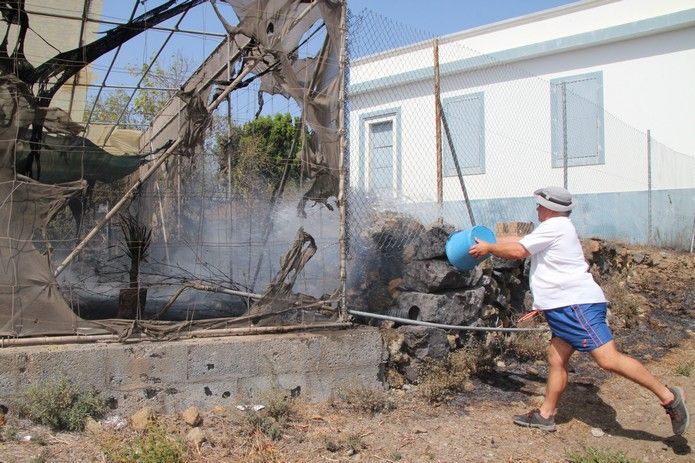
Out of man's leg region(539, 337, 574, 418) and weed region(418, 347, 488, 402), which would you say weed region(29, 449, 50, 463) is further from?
man's leg region(539, 337, 574, 418)

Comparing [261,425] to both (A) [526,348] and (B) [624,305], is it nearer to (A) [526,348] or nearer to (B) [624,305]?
(A) [526,348]

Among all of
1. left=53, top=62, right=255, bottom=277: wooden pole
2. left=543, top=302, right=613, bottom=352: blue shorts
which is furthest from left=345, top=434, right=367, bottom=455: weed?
left=53, top=62, right=255, bottom=277: wooden pole

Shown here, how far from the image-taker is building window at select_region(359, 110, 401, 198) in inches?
238

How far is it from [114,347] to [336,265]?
1.88 m

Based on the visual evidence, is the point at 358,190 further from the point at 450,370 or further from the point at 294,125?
the point at 450,370

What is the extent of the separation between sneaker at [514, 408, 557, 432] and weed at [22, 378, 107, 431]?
289 centimetres

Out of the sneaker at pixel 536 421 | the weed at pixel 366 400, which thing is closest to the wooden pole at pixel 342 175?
Result: the weed at pixel 366 400

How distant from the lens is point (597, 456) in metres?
3.71

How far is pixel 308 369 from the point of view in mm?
4602

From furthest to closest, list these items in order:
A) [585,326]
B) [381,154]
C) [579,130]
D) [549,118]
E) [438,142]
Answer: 1. [579,130]
2. [549,118]
3. [381,154]
4. [438,142]
5. [585,326]

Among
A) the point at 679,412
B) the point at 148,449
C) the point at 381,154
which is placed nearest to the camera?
the point at 148,449

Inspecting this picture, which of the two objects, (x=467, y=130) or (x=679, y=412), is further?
(x=467, y=130)

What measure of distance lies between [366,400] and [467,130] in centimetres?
468

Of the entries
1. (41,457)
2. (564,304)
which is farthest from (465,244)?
(41,457)
